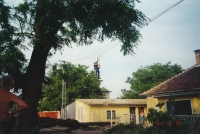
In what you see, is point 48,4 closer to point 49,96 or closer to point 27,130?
point 27,130

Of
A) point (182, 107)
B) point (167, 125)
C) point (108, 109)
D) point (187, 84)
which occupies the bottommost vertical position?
point (108, 109)

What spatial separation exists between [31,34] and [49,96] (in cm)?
3659

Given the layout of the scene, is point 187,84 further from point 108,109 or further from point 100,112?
point 100,112

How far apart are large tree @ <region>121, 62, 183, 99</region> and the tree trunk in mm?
42476

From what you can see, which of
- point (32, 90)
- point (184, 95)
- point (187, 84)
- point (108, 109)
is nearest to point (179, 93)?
point (184, 95)

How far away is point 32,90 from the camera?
19.9 ft

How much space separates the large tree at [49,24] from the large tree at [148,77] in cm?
4204

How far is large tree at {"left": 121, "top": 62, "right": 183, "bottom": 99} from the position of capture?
47.8 meters

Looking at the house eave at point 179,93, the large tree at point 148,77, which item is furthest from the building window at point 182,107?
the large tree at point 148,77

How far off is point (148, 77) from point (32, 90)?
45.4 metres

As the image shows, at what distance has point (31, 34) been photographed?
6.18 meters

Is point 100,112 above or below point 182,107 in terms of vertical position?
below

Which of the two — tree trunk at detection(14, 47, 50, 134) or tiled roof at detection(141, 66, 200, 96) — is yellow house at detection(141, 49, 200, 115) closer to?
tiled roof at detection(141, 66, 200, 96)

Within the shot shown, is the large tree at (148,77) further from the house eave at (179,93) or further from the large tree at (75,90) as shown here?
the house eave at (179,93)
